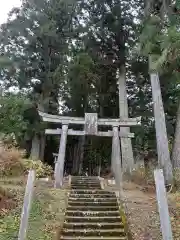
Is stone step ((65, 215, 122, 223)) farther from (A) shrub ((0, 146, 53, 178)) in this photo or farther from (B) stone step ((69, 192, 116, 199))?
(A) shrub ((0, 146, 53, 178))

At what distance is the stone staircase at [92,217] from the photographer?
7129mm

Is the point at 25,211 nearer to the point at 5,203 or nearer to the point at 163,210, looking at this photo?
the point at 163,210

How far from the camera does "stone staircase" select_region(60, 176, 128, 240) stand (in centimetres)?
713

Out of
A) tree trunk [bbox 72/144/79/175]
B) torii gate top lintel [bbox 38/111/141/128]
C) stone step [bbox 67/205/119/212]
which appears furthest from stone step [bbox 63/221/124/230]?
tree trunk [bbox 72/144/79/175]

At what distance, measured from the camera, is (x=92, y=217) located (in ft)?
25.7

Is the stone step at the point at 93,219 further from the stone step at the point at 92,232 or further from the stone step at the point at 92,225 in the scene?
the stone step at the point at 92,232

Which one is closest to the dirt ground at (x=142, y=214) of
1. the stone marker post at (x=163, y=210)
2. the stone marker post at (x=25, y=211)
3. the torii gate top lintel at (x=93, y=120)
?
the stone marker post at (x=163, y=210)

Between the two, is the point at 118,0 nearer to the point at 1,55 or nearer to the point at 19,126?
the point at 1,55

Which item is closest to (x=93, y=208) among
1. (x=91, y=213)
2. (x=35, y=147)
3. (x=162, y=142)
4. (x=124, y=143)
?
(x=91, y=213)

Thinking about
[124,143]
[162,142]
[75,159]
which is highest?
[75,159]

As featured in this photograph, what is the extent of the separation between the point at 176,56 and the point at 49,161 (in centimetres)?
1380

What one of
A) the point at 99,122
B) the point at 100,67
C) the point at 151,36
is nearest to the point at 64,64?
the point at 100,67

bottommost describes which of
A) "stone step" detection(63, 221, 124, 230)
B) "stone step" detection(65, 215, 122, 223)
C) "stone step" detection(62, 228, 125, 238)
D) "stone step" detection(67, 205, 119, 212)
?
"stone step" detection(62, 228, 125, 238)

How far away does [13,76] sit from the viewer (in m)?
16.5
